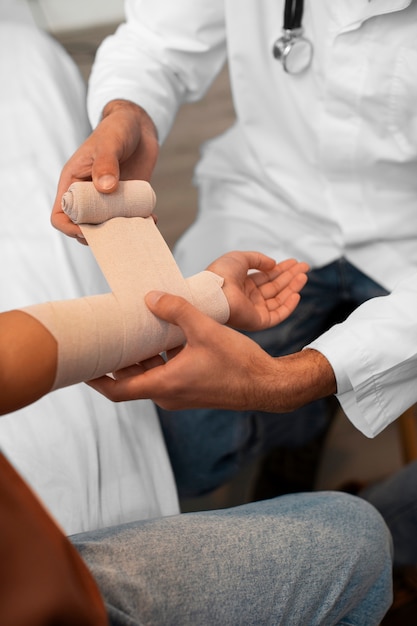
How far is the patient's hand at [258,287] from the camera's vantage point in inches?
32.8

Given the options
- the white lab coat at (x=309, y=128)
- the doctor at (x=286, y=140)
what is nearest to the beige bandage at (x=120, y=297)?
the doctor at (x=286, y=140)

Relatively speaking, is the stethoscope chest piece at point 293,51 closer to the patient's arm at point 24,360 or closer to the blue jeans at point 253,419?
the blue jeans at point 253,419

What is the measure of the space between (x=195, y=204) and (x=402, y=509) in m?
0.92

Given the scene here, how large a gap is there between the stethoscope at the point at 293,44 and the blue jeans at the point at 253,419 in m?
0.31

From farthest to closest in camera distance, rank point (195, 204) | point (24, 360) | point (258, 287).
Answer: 1. point (195, 204)
2. point (258, 287)
3. point (24, 360)

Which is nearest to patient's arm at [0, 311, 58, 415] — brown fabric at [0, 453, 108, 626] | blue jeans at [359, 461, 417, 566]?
brown fabric at [0, 453, 108, 626]

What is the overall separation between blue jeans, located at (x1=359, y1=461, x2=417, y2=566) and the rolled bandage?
0.58 metres

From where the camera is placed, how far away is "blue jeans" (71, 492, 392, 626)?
26.1 inches

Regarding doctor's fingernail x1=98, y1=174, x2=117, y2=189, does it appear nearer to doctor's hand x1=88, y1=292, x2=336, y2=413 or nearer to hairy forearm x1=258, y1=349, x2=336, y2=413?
doctor's hand x1=88, y1=292, x2=336, y2=413

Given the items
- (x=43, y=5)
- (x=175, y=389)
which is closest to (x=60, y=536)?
(x=175, y=389)

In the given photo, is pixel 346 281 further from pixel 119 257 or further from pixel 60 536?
pixel 60 536

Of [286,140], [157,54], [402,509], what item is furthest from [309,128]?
[402,509]

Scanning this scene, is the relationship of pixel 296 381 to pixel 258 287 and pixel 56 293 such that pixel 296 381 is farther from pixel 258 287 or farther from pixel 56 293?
pixel 56 293

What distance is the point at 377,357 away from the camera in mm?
843
